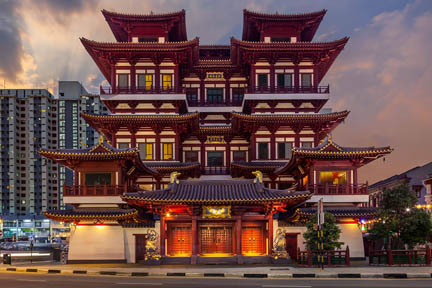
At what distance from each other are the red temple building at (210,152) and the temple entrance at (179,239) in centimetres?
8

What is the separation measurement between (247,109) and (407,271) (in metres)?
23.4

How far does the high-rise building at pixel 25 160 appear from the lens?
5025 inches

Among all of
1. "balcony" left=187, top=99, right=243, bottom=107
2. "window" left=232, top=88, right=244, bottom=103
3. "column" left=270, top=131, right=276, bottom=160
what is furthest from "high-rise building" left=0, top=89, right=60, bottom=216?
"column" left=270, top=131, right=276, bottom=160

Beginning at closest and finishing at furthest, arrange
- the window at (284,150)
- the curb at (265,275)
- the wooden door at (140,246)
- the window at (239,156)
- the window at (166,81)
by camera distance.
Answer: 1. the curb at (265,275)
2. the wooden door at (140,246)
3. the window at (284,150)
4. the window at (166,81)
5. the window at (239,156)

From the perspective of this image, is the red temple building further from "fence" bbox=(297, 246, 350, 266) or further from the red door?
"fence" bbox=(297, 246, 350, 266)

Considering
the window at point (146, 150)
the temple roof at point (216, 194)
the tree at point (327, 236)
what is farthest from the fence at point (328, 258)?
the window at point (146, 150)

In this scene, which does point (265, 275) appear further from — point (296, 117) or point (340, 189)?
point (296, 117)

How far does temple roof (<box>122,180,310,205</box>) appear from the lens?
28.7 m

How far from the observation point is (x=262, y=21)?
4206 cm

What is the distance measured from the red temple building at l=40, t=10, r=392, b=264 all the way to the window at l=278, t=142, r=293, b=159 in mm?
99

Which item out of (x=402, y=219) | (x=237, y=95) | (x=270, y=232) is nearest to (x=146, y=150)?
(x=237, y=95)

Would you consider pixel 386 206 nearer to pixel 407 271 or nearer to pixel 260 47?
pixel 407 271

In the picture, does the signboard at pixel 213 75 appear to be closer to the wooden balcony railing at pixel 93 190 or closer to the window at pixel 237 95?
the window at pixel 237 95

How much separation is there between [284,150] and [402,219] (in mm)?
14205
